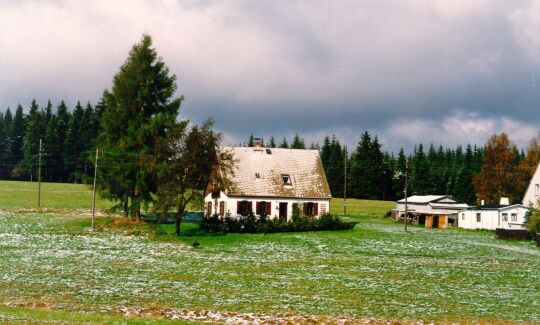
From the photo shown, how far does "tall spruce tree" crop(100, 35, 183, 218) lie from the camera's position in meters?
54.1

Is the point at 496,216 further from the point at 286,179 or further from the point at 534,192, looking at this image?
the point at 286,179

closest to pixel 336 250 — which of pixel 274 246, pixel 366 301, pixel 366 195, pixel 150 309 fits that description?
pixel 274 246

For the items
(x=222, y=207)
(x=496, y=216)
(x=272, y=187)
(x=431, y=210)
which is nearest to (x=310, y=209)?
(x=272, y=187)

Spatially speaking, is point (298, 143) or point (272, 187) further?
point (298, 143)

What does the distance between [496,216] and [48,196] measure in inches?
2607

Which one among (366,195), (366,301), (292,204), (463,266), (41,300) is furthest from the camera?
(366,195)

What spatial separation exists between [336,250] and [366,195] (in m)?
88.7

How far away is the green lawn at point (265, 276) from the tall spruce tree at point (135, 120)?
7441 mm

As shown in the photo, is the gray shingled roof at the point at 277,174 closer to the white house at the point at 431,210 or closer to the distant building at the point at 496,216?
the white house at the point at 431,210

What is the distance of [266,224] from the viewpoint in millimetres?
51281

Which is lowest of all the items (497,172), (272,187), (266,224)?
(266,224)

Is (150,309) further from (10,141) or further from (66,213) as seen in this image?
(10,141)

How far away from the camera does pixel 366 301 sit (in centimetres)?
2222

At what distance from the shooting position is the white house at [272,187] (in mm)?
58719
